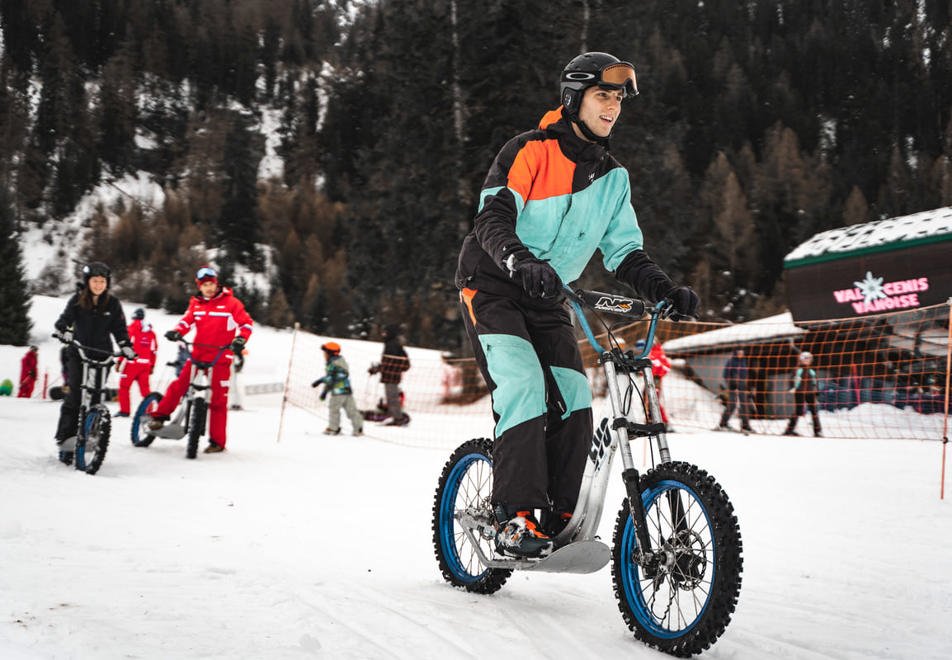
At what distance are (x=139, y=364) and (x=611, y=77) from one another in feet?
37.1

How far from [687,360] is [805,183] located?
127 feet

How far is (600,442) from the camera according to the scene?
3.05m

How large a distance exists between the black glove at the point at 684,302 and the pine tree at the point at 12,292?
31.5 meters

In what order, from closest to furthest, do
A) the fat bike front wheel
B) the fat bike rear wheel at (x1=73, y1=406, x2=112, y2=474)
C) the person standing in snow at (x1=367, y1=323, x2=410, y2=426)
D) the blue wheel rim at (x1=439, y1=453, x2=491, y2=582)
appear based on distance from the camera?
the fat bike front wheel
the blue wheel rim at (x1=439, y1=453, x2=491, y2=582)
the fat bike rear wheel at (x1=73, y1=406, x2=112, y2=474)
the person standing in snow at (x1=367, y1=323, x2=410, y2=426)

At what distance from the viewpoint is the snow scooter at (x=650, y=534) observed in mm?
2479

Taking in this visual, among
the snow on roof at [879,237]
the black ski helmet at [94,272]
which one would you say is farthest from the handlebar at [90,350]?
the snow on roof at [879,237]

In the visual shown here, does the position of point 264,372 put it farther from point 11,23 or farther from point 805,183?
point 11,23

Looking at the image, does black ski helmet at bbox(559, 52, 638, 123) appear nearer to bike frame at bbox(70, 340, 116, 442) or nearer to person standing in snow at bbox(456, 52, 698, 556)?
person standing in snow at bbox(456, 52, 698, 556)

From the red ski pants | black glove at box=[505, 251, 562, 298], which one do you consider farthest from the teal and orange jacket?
the red ski pants

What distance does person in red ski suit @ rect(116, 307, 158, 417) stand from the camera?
12594 millimetres

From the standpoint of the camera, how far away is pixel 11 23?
8075 cm

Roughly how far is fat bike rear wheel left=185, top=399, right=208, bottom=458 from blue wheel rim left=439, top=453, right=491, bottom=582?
18.1 feet

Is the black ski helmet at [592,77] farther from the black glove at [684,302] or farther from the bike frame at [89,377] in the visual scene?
the bike frame at [89,377]

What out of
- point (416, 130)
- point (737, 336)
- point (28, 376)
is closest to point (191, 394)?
point (28, 376)
